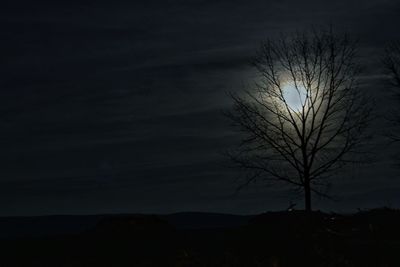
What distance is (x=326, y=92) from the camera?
5141 cm

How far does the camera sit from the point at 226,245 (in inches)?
1313

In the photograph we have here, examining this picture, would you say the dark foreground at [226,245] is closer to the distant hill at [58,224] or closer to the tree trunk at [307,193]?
the tree trunk at [307,193]

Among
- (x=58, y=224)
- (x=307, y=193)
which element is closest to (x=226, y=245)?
(x=307, y=193)

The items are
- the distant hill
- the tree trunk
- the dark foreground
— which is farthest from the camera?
the distant hill

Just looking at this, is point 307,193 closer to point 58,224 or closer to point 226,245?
point 226,245

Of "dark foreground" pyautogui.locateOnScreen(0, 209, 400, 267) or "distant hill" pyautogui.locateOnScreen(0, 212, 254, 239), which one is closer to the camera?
"dark foreground" pyautogui.locateOnScreen(0, 209, 400, 267)

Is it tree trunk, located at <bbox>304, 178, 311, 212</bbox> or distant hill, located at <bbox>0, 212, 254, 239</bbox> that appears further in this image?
distant hill, located at <bbox>0, 212, 254, 239</bbox>

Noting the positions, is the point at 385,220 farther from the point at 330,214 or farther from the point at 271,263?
the point at 271,263

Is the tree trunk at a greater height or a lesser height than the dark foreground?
greater

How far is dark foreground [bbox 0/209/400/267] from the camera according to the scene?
31645 millimetres

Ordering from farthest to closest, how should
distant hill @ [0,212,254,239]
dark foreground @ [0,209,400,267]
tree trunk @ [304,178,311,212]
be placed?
distant hill @ [0,212,254,239], tree trunk @ [304,178,311,212], dark foreground @ [0,209,400,267]

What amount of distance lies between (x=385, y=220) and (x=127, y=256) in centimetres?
1220

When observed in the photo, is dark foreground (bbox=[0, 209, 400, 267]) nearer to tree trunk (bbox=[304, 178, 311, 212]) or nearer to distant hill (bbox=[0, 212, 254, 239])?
tree trunk (bbox=[304, 178, 311, 212])

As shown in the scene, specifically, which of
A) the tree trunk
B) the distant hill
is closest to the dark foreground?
the tree trunk
